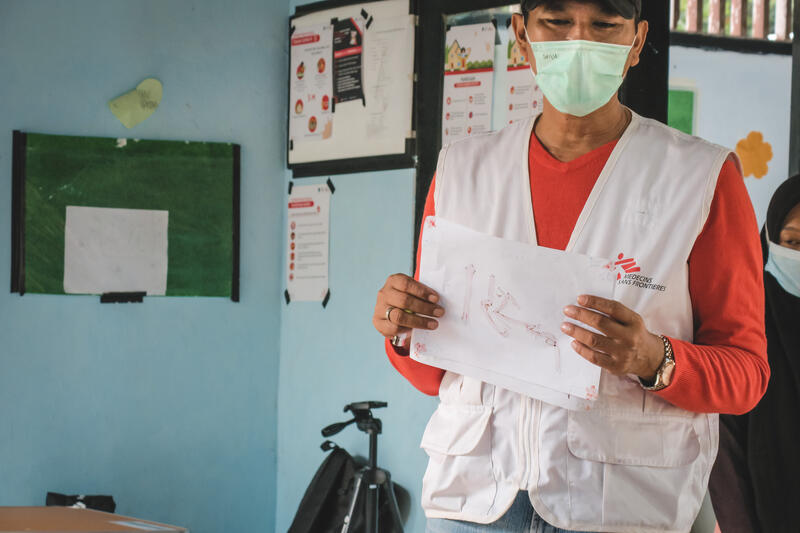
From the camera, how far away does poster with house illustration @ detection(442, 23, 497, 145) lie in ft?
8.70

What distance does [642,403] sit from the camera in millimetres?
1087

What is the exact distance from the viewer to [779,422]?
193 cm

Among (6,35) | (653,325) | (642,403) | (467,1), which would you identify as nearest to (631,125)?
(653,325)

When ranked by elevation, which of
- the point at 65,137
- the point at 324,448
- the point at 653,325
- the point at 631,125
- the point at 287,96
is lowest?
the point at 324,448

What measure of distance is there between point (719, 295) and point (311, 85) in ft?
7.45

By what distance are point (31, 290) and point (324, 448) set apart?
118 cm

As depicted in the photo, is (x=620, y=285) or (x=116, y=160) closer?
(x=620, y=285)

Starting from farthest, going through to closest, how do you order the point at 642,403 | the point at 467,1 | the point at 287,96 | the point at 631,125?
the point at 287,96
the point at 467,1
the point at 631,125
the point at 642,403

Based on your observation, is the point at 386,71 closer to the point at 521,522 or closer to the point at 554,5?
the point at 554,5

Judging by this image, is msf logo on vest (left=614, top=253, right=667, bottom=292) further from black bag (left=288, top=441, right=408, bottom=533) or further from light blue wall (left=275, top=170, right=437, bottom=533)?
black bag (left=288, top=441, right=408, bottom=533)

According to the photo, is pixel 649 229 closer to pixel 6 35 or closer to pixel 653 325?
pixel 653 325

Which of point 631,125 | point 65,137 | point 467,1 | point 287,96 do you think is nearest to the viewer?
point 631,125

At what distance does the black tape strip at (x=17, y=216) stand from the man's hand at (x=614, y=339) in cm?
237

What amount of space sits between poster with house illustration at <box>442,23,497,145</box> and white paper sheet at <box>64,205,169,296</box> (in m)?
1.16
